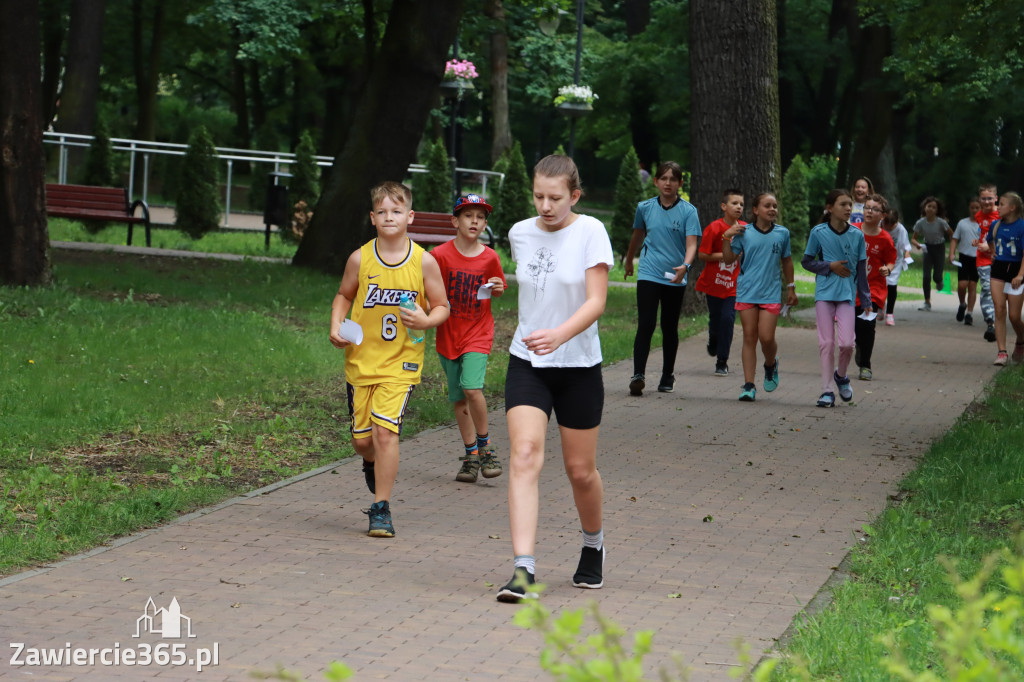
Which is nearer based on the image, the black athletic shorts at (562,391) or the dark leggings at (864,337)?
the black athletic shorts at (562,391)

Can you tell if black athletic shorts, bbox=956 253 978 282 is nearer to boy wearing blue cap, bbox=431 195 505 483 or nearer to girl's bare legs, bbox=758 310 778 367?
girl's bare legs, bbox=758 310 778 367

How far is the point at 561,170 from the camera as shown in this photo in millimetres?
5648

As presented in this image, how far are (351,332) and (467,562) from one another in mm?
1230

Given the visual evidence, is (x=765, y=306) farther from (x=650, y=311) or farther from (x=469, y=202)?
(x=469, y=202)

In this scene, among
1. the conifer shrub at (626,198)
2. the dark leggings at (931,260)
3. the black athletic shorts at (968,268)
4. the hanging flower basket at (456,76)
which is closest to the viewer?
the black athletic shorts at (968,268)

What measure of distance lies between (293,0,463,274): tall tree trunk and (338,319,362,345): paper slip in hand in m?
12.0

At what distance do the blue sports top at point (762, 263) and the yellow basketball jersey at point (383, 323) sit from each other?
5.41 m

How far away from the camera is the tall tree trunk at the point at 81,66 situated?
31.3 m

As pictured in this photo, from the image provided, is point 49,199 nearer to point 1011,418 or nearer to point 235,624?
point 1011,418

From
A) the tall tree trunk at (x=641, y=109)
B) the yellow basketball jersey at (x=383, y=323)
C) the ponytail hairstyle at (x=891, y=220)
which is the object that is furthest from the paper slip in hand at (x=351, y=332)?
the tall tree trunk at (x=641, y=109)

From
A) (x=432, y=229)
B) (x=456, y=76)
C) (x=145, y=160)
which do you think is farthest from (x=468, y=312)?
(x=145, y=160)

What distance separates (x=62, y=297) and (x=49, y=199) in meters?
7.96

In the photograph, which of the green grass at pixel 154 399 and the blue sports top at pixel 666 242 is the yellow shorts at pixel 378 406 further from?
the blue sports top at pixel 666 242

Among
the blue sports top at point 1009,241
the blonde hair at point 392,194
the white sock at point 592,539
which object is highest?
the blonde hair at point 392,194
